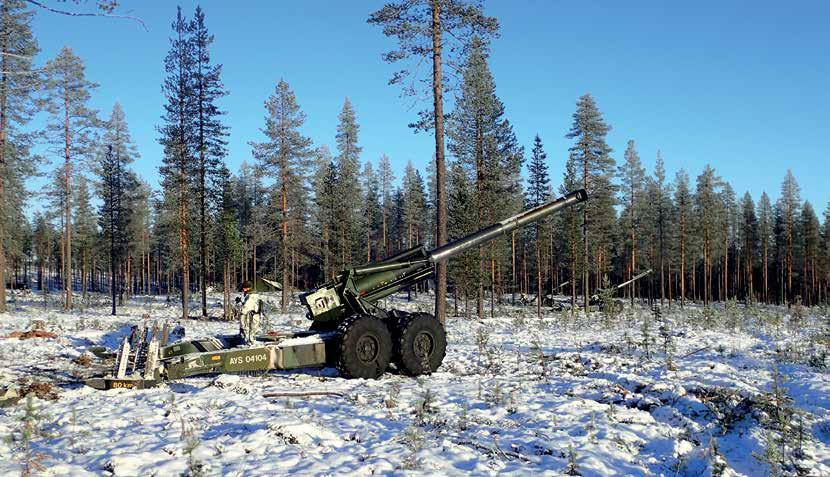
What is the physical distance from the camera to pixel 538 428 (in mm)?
6645

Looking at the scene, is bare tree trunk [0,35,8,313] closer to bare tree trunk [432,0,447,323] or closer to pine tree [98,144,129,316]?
pine tree [98,144,129,316]

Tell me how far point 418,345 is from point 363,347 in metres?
1.13

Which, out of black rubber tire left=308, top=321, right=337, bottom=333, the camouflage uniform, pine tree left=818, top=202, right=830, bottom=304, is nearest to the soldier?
the camouflage uniform

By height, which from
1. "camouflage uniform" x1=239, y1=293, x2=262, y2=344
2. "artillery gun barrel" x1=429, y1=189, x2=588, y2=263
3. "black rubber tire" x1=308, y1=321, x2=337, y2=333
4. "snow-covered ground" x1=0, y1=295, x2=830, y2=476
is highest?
"artillery gun barrel" x1=429, y1=189, x2=588, y2=263

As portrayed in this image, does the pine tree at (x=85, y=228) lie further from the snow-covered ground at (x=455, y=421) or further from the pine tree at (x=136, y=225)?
the snow-covered ground at (x=455, y=421)

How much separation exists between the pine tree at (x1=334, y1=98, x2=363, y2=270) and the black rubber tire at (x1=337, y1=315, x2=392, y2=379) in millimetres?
30461

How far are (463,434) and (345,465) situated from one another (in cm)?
170

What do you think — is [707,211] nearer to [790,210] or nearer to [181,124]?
[790,210]

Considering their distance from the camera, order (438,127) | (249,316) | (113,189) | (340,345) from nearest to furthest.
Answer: (340,345), (249,316), (438,127), (113,189)

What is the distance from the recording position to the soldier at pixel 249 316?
9.62 meters

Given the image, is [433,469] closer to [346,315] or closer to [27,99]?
[346,315]

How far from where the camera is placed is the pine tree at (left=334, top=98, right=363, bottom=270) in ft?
134

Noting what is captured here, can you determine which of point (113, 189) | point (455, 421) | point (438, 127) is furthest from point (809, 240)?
point (113, 189)

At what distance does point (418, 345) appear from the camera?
10.2 m
